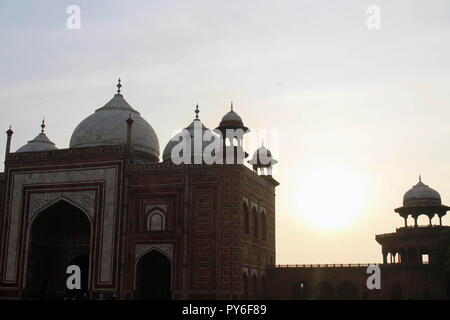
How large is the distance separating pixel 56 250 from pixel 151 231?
6.59 meters

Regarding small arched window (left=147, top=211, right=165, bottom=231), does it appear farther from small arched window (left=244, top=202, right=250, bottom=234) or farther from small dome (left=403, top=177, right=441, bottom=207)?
small dome (left=403, top=177, right=441, bottom=207)

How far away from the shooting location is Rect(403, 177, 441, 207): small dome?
3247 centimetres

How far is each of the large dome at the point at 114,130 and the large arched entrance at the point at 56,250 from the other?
3.80 meters

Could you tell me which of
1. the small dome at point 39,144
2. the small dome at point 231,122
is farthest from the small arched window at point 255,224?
the small dome at point 39,144

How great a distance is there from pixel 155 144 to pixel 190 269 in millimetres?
9173

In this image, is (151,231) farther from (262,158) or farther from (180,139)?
(262,158)

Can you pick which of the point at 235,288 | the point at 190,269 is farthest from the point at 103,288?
the point at 235,288

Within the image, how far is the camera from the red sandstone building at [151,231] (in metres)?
27.5

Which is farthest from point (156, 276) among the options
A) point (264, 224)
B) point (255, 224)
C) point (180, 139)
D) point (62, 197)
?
point (180, 139)

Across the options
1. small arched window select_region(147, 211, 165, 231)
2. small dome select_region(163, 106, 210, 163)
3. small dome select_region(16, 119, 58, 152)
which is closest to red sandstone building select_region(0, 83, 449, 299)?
small arched window select_region(147, 211, 165, 231)

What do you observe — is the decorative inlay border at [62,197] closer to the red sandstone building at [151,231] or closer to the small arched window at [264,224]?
the red sandstone building at [151,231]

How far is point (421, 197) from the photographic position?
32.6 metres

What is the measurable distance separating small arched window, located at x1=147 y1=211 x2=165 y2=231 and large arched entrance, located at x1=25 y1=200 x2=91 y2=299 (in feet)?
14.6
